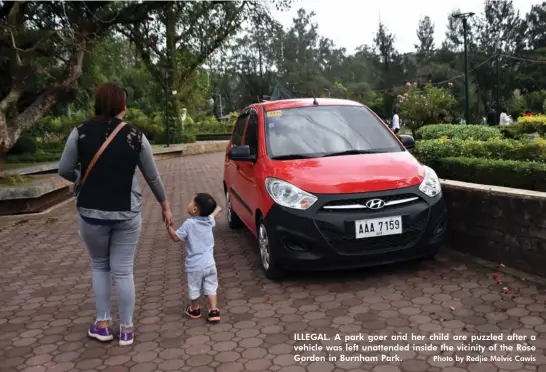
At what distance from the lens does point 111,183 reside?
342 centimetres

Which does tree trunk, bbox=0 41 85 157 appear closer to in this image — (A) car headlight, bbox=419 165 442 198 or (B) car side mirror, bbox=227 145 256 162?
(B) car side mirror, bbox=227 145 256 162

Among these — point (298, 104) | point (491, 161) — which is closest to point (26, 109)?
point (298, 104)

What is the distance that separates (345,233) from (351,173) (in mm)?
586

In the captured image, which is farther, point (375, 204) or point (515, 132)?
point (515, 132)

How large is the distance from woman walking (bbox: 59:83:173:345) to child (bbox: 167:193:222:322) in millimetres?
406

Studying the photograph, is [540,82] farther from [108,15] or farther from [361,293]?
[361,293]

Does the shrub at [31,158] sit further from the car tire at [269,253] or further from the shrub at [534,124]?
the car tire at [269,253]

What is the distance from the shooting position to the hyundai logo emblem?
173 inches

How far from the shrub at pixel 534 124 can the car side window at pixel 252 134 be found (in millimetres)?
5307

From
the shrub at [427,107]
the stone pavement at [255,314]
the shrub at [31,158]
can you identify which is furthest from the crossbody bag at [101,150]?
the shrub at [31,158]

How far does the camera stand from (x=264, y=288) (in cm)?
470

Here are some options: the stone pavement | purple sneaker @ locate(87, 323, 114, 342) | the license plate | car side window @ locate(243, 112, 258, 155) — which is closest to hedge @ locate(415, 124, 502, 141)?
car side window @ locate(243, 112, 258, 155)

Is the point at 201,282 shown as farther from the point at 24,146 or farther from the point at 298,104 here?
the point at 24,146

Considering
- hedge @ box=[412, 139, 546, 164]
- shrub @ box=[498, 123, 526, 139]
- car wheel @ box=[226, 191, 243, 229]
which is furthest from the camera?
shrub @ box=[498, 123, 526, 139]
